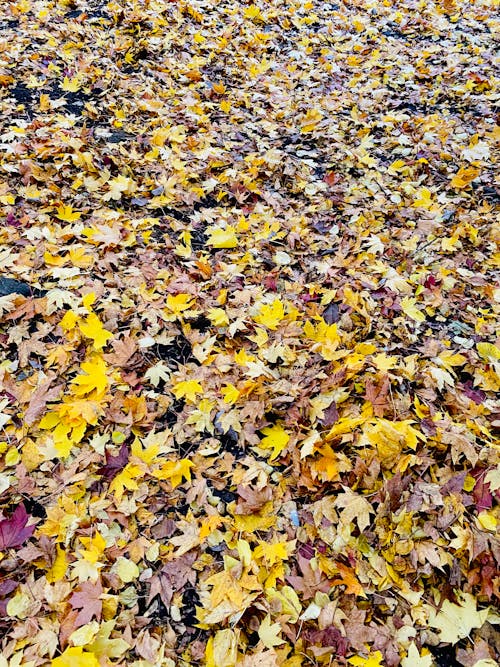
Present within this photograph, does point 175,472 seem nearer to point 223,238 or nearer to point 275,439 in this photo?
point 275,439

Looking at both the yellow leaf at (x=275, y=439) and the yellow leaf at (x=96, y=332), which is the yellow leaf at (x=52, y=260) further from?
the yellow leaf at (x=275, y=439)

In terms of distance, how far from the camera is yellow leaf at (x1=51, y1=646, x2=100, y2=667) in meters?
1.68

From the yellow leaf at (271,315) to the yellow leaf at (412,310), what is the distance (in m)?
0.82

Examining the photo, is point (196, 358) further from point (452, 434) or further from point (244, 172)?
point (244, 172)

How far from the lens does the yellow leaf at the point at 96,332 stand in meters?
2.78

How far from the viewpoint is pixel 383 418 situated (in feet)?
7.94

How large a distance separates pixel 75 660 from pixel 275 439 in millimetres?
1246

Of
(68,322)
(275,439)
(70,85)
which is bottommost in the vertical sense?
(275,439)

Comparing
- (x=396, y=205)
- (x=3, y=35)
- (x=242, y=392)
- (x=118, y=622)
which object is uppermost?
(x=3, y=35)

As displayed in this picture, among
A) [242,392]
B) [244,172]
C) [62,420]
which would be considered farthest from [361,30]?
[62,420]

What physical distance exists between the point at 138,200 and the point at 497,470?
3.17 meters

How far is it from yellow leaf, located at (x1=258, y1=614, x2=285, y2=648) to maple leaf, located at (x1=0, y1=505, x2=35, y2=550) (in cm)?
106

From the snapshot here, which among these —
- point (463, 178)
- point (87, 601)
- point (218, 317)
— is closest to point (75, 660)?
point (87, 601)

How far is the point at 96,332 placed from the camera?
2799 millimetres
